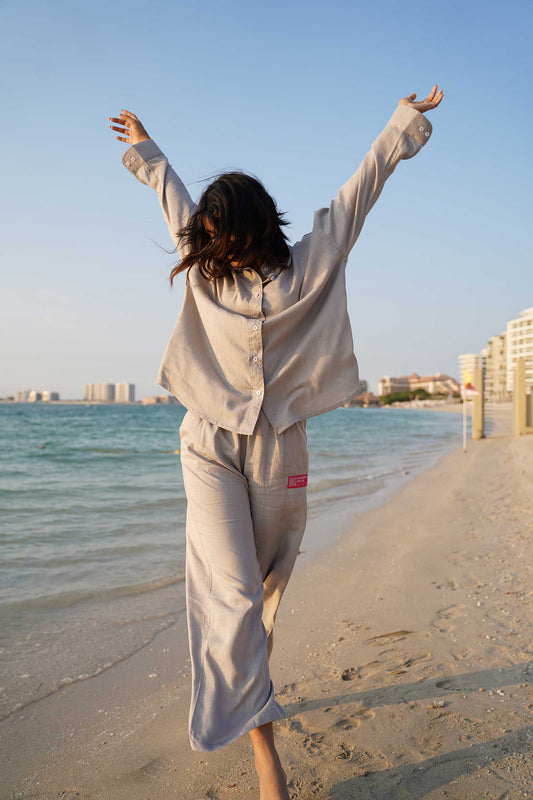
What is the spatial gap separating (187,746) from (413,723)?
0.89m

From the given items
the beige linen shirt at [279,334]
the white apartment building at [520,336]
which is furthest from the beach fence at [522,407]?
the white apartment building at [520,336]

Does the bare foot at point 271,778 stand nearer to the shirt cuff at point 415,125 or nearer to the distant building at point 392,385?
the shirt cuff at point 415,125

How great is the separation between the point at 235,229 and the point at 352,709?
1.99m

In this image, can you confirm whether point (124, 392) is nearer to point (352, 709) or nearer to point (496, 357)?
point (496, 357)

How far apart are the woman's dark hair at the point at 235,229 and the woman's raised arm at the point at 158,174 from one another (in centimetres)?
17

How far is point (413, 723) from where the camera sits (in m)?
2.32

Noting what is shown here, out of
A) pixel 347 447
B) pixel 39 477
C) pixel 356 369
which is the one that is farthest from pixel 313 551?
pixel 347 447

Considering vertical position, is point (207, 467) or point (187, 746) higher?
point (207, 467)

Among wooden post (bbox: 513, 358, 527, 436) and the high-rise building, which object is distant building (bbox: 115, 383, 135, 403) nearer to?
the high-rise building

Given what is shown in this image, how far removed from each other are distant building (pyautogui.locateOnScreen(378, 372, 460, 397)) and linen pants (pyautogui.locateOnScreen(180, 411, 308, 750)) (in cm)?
14283

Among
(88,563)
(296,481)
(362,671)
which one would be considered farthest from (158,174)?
(88,563)

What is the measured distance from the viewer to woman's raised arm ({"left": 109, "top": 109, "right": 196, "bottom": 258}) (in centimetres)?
208

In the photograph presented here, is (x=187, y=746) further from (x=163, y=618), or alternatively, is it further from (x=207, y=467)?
(x=163, y=618)

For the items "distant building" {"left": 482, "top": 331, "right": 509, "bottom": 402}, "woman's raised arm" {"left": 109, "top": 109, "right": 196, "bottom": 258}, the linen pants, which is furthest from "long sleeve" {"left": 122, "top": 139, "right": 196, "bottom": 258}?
"distant building" {"left": 482, "top": 331, "right": 509, "bottom": 402}
